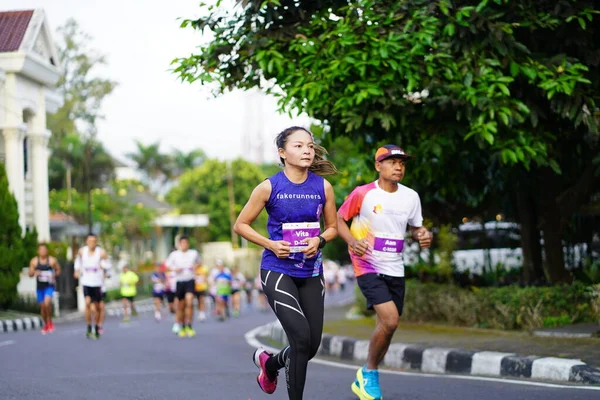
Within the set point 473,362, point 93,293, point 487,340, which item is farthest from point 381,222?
point 93,293

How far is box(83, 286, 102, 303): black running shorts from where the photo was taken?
1569cm

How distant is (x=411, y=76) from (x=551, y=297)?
142 inches

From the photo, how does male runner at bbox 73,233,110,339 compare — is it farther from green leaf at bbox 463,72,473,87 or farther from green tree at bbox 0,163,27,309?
green tree at bbox 0,163,27,309

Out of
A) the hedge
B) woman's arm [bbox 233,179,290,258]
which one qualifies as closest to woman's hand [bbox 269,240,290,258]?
woman's arm [bbox 233,179,290,258]

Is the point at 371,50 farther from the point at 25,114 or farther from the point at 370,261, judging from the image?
the point at 25,114

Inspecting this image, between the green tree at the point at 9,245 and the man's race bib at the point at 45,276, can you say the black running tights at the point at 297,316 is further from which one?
the green tree at the point at 9,245

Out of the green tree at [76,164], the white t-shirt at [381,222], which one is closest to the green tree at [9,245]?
the white t-shirt at [381,222]

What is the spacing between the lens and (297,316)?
19.5 ft

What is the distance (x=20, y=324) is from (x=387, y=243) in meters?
19.1

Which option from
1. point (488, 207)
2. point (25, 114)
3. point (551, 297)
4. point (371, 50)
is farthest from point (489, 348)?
point (25, 114)

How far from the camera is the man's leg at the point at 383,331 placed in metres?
6.96

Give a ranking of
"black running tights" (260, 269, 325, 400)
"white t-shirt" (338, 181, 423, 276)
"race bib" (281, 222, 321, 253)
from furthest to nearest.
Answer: "white t-shirt" (338, 181, 423, 276) < "race bib" (281, 222, 321, 253) < "black running tights" (260, 269, 325, 400)

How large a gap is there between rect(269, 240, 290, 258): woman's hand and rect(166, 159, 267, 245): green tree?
196ft

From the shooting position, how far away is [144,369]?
31.6ft
